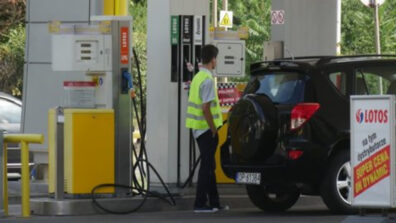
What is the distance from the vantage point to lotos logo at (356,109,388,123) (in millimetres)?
10031

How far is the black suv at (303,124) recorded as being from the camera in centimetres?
1238

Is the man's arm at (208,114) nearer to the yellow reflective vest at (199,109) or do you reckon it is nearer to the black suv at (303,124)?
the yellow reflective vest at (199,109)

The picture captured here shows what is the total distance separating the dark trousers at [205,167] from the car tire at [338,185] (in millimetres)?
1426

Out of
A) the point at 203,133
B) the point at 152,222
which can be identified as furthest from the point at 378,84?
the point at 152,222

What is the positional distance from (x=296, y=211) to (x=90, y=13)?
402 centimetres

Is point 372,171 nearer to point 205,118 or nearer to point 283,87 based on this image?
point 283,87

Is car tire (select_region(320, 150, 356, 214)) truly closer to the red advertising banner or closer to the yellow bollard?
the red advertising banner

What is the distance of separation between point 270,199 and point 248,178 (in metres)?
0.97

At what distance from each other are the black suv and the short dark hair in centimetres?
60

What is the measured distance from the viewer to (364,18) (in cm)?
3481

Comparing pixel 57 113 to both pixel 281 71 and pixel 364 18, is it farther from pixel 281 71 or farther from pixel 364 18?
pixel 364 18

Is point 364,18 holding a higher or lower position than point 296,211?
higher

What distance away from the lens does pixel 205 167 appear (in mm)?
13133

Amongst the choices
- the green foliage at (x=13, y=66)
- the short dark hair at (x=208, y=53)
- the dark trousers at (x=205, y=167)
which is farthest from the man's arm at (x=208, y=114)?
the green foliage at (x=13, y=66)
